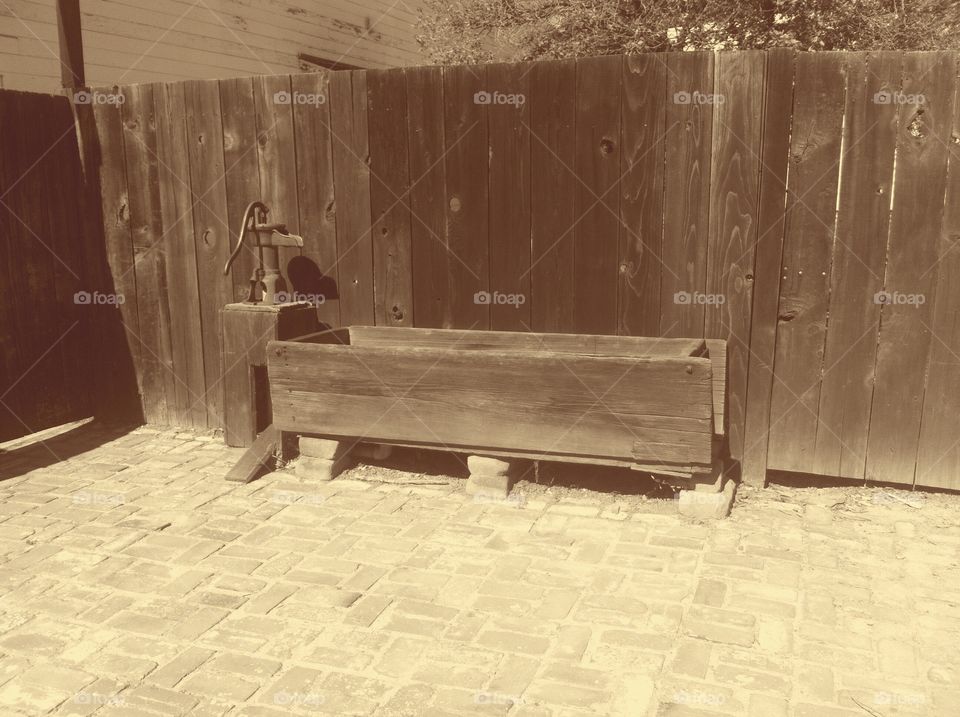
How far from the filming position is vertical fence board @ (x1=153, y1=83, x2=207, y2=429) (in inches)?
218

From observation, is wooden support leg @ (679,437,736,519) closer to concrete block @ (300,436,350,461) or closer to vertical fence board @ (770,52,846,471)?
vertical fence board @ (770,52,846,471)

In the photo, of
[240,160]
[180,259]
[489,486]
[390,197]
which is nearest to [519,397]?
[489,486]

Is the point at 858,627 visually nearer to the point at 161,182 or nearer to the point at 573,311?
the point at 573,311

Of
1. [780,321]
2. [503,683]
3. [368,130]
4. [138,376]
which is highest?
[368,130]

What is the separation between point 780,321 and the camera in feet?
14.6

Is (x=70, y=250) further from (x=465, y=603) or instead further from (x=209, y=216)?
(x=465, y=603)

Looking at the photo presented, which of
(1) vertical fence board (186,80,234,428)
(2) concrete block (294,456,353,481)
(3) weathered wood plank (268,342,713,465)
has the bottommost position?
(2) concrete block (294,456,353,481)

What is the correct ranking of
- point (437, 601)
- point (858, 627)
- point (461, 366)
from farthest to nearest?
point (461, 366) → point (437, 601) → point (858, 627)

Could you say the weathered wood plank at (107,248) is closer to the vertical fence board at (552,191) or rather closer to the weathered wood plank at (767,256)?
the vertical fence board at (552,191)

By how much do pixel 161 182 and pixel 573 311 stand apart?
2.99 m

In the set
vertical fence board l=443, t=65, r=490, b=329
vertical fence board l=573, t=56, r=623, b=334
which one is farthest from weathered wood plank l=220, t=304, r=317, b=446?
vertical fence board l=573, t=56, r=623, b=334

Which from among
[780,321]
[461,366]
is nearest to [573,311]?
[461,366]

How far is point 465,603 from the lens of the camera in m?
3.31

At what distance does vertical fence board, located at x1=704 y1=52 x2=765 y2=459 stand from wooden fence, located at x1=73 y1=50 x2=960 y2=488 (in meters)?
0.01
